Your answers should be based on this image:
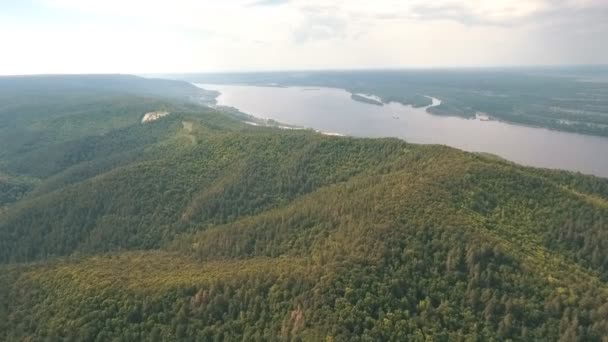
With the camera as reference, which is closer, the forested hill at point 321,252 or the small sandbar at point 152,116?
the forested hill at point 321,252

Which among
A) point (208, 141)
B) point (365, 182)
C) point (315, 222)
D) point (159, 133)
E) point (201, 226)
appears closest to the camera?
point (315, 222)

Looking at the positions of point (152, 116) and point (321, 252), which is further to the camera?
point (152, 116)

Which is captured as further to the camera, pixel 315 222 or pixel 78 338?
pixel 315 222

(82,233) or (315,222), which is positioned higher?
(315,222)

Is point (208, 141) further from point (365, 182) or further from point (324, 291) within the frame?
point (324, 291)

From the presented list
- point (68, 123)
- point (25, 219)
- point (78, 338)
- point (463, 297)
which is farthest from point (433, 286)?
point (68, 123)

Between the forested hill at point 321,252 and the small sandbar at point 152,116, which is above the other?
the small sandbar at point 152,116

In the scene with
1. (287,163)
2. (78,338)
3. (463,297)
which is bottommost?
(78,338)

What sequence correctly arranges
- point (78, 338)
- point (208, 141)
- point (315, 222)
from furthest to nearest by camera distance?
point (208, 141) < point (315, 222) < point (78, 338)
